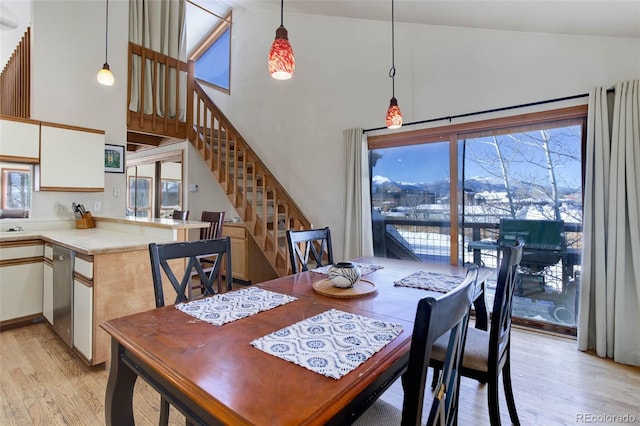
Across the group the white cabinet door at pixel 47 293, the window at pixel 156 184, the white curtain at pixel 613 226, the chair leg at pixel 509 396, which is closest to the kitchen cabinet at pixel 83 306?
the white cabinet door at pixel 47 293

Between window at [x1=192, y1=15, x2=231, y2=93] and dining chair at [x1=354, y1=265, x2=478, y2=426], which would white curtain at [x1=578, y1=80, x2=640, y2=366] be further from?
window at [x1=192, y1=15, x2=231, y2=93]

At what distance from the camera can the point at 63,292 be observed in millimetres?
2525

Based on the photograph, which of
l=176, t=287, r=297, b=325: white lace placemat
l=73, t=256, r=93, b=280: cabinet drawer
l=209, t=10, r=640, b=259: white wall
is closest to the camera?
l=176, t=287, r=297, b=325: white lace placemat

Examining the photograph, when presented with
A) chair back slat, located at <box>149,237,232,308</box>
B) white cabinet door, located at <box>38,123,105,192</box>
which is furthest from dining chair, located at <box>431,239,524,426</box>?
white cabinet door, located at <box>38,123,105,192</box>

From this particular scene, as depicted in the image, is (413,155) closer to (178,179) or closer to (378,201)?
(378,201)

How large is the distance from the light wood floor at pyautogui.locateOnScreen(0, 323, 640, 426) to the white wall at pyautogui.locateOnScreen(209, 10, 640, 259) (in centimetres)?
214

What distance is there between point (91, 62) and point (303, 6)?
2.68 meters

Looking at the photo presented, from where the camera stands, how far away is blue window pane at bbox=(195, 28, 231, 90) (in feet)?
20.2

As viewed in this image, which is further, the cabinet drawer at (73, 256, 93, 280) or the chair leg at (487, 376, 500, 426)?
the cabinet drawer at (73, 256, 93, 280)

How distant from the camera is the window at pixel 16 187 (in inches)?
136

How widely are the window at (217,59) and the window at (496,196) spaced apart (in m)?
3.82

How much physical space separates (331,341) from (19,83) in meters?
4.90

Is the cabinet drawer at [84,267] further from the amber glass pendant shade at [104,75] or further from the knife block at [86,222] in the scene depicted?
the amber glass pendant shade at [104,75]

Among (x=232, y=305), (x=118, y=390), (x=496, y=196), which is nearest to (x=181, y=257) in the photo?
(x=232, y=305)
